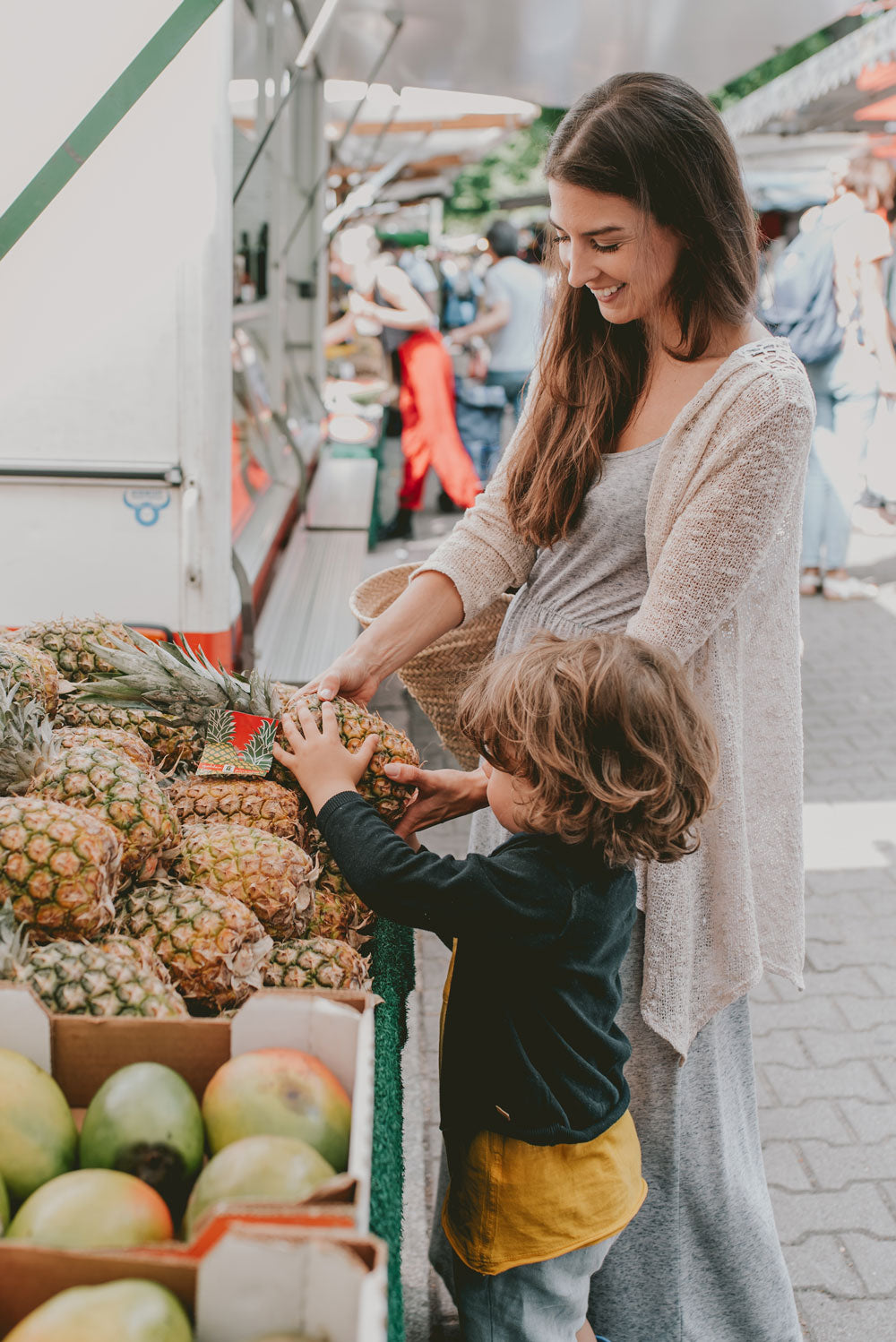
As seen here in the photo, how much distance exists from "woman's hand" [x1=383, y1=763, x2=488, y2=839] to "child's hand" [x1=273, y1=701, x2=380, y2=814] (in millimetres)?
124

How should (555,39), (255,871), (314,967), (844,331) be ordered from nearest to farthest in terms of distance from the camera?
(314,967)
(255,871)
(555,39)
(844,331)

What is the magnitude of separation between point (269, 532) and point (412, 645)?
11.6ft

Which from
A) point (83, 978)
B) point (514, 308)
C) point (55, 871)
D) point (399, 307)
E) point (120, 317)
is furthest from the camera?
point (514, 308)

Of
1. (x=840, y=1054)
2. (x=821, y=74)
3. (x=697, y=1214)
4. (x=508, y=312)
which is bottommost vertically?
(x=840, y=1054)

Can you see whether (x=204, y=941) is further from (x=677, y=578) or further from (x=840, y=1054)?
(x=840, y=1054)

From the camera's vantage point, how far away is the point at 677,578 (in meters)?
1.87

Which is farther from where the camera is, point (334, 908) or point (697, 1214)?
point (697, 1214)

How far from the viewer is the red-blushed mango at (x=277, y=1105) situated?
3.89ft

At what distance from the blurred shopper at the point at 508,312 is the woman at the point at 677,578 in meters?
8.14

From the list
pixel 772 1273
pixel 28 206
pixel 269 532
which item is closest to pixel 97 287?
pixel 28 206

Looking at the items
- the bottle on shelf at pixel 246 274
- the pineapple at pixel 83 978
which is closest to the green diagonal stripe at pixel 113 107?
the pineapple at pixel 83 978

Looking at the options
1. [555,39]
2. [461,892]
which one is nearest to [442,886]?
[461,892]

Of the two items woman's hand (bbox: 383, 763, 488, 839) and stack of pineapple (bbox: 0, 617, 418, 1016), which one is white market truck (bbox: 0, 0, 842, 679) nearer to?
stack of pineapple (bbox: 0, 617, 418, 1016)

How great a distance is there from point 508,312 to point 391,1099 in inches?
378
